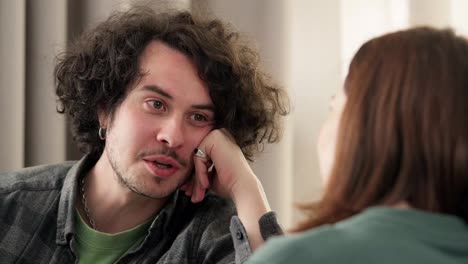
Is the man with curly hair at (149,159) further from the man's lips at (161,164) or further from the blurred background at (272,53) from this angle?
the blurred background at (272,53)

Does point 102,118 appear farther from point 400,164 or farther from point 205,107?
point 400,164

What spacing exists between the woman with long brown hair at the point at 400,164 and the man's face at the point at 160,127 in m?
0.70

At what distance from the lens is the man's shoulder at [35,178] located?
1654 mm

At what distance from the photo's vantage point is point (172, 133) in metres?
1.56

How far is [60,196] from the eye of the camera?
1.66 meters

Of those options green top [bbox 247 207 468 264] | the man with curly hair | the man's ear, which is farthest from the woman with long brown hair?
the man's ear

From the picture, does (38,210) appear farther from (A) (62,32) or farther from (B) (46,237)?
(A) (62,32)

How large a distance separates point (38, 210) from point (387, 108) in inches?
40.9

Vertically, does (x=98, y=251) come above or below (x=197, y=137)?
below

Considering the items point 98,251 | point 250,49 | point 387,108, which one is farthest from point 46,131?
point 387,108

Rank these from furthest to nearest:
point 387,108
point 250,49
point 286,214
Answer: point 286,214
point 250,49
point 387,108

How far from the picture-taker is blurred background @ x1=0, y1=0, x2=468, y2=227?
5.95ft

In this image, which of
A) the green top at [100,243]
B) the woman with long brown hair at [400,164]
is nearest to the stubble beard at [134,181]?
the green top at [100,243]

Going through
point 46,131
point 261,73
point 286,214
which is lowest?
point 286,214
